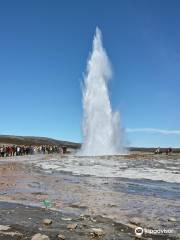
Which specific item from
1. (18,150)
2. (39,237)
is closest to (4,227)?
(39,237)

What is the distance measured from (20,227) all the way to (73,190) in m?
9.91

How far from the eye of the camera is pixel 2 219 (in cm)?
1066

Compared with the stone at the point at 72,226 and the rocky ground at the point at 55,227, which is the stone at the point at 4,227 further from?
the stone at the point at 72,226

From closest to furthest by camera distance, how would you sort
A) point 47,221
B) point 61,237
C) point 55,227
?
point 61,237 → point 55,227 → point 47,221

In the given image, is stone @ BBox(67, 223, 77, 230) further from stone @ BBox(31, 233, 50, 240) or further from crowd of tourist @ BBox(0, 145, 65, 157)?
crowd of tourist @ BBox(0, 145, 65, 157)

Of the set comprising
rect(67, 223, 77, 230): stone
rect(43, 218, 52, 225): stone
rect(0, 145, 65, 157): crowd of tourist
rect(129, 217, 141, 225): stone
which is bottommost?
rect(129, 217, 141, 225): stone

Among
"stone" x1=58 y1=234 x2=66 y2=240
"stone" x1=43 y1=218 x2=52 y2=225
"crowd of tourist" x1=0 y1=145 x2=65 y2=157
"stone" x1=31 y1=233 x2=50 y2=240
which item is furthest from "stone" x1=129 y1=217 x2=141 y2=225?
"crowd of tourist" x1=0 y1=145 x2=65 y2=157

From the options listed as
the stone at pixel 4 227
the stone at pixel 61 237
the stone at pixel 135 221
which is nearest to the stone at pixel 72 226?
the stone at pixel 61 237

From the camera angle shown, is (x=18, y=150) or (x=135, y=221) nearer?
(x=135, y=221)

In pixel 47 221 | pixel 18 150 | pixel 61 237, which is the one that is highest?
pixel 18 150

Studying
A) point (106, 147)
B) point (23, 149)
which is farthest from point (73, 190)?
point (23, 149)

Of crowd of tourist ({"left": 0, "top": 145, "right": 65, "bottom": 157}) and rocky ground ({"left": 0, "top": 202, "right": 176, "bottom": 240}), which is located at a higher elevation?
crowd of tourist ({"left": 0, "top": 145, "right": 65, "bottom": 157})

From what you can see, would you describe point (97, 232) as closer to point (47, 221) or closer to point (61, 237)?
point (61, 237)

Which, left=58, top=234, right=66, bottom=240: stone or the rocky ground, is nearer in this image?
left=58, top=234, right=66, bottom=240: stone
